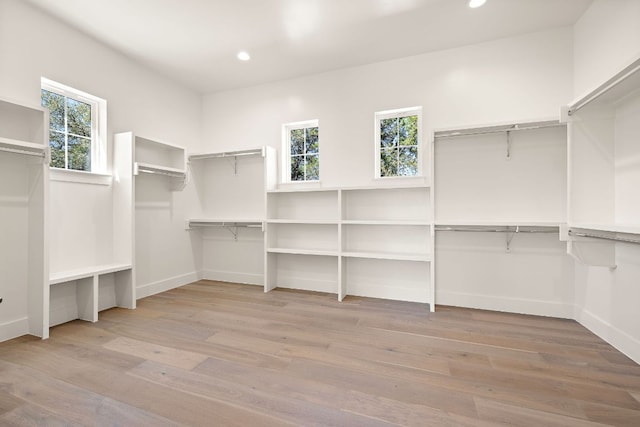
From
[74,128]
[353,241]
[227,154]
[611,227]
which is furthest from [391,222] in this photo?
[74,128]

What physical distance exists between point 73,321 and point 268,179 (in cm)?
252

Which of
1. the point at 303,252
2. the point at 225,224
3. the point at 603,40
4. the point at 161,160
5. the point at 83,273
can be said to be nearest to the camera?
the point at 603,40

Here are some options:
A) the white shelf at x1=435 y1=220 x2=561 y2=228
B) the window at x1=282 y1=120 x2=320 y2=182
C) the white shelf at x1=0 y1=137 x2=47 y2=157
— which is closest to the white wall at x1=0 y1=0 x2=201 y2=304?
the white shelf at x1=0 y1=137 x2=47 y2=157

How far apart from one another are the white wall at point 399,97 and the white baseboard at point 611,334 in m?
1.97

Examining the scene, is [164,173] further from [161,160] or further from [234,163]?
[234,163]

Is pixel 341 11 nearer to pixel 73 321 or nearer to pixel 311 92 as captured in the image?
pixel 311 92

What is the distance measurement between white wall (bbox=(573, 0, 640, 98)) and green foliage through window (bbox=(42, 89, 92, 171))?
4.59m

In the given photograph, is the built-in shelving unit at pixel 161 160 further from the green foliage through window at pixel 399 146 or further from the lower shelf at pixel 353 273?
the green foliage through window at pixel 399 146

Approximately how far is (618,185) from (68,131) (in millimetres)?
4975

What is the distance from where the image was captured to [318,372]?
1.99 meters

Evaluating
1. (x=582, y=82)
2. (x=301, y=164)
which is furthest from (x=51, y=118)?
(x=582, y=82)

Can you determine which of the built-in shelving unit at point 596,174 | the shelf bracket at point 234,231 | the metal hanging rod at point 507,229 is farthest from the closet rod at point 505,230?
the shelf bracket at point 234,231

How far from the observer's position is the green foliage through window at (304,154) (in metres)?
4.04

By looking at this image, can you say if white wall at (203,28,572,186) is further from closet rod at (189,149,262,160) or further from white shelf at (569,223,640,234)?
white shelf at (569,223,640,234)
